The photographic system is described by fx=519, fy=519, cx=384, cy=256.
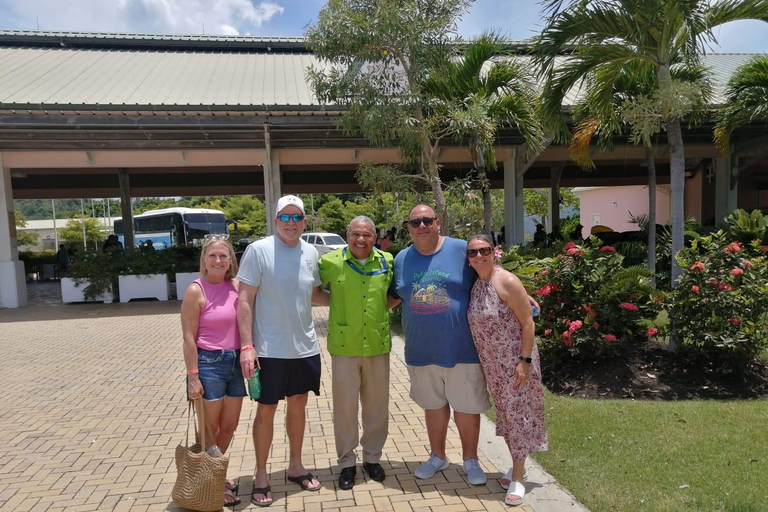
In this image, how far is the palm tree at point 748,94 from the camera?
7.70 m

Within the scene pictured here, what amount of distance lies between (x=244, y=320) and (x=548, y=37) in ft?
14.0

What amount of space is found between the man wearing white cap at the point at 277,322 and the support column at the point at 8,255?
1133cm

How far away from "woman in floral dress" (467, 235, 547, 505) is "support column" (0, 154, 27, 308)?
40.2 ft

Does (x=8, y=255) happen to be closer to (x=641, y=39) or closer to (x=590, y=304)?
(x=590, y=304)

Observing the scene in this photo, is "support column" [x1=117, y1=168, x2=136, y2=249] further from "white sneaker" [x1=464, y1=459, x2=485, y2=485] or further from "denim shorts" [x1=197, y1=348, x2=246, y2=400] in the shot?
"white sneaker" [x1=464, y1=459, x2=485, y2=485]

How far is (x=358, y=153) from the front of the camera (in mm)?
12773

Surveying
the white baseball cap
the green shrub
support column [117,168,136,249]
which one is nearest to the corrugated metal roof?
support column [117,168,136,249]

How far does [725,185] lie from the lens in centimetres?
1447

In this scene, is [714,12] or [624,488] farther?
[714,12]

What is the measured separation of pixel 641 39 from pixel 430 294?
383 cm

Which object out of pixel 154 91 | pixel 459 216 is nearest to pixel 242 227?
pixel 154 91

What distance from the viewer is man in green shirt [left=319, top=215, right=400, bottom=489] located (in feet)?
10.7

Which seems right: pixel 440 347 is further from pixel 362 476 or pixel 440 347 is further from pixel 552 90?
pixel 552 90

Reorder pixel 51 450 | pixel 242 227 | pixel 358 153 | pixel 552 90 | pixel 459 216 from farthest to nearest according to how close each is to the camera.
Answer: pixel 242 227
pixel 358 153
pixel 459 216
pixel 552 90
pixel 51 450
